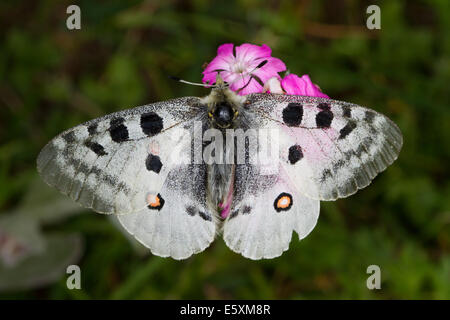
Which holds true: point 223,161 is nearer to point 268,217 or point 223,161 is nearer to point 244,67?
point 268,217

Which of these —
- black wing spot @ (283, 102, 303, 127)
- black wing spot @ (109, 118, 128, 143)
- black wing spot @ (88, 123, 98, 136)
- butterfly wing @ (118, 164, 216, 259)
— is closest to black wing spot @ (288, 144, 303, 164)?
black wing spot @ (283, 102, 303, 127)

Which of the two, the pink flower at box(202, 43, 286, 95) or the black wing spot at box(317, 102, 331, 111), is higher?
the pink flower at box(202, 43, 286, 95)

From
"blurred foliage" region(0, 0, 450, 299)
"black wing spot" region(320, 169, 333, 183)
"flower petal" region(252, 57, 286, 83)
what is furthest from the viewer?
"blurred foliage" region(0, 0, 450, 299)

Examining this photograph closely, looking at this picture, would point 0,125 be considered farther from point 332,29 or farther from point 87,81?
point 332,29

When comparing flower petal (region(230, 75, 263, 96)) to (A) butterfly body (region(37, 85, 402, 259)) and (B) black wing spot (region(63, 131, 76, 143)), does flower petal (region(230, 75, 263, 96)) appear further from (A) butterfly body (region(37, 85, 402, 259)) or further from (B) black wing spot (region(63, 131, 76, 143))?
(B) black wing spot (region(63, 131, 76, 143))

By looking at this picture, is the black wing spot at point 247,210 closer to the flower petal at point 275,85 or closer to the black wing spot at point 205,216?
the black wing spot at point 205,216

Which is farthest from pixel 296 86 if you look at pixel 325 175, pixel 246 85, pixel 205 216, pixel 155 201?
pixel 155 201

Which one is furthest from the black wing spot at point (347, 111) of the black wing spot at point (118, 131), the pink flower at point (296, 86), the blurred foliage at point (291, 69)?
the blurred foliage at point (291, 69)

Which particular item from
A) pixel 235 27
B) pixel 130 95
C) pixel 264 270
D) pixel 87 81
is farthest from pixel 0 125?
pixel 264 270

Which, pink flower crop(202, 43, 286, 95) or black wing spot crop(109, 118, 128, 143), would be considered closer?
black wing spot crop(109, 118, 128, 143)
